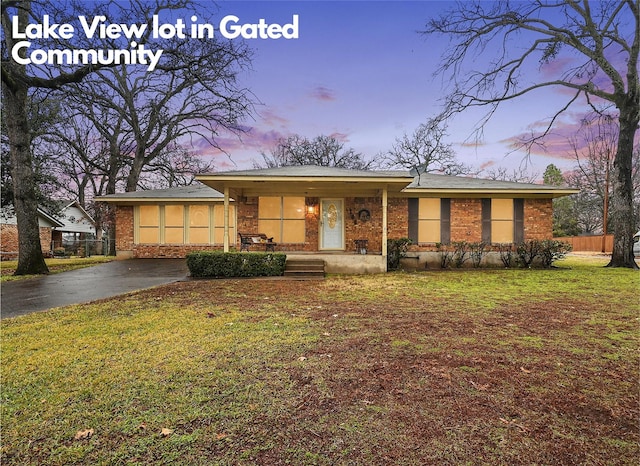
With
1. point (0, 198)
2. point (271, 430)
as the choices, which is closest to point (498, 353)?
point (271, 430)

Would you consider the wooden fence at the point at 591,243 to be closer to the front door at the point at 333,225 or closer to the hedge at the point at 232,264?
the front door at the point at 333,225

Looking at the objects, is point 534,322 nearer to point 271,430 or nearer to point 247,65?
point 271,430

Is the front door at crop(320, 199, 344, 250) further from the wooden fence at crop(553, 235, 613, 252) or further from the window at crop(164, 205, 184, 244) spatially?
the wooden fence at crop(553, 235, 613, 252)

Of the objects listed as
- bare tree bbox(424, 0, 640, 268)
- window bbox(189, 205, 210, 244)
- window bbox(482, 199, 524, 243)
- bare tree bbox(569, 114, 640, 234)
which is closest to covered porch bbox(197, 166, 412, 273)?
window bbox(189, 205, 210, 244)

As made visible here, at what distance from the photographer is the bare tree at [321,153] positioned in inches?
1272

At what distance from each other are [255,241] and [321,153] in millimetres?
22384

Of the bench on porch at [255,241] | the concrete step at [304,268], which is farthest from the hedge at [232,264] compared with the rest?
the bench on porch at [255,241]

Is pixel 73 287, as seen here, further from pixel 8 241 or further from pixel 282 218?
pixel 8 241

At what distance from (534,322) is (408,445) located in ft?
12.7

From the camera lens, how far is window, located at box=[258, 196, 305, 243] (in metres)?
13.3

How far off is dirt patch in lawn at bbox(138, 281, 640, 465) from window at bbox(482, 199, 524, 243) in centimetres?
915

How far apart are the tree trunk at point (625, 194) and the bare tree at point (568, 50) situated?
3 centimetres

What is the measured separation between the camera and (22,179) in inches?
426

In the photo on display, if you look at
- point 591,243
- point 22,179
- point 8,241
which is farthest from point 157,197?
point 591,243
